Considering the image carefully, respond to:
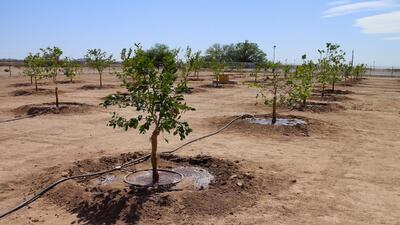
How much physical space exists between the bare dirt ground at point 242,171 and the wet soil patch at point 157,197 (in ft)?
0.05

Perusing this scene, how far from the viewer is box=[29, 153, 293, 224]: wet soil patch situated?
17.5ft

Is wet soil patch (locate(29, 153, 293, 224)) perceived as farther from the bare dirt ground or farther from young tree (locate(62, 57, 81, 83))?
young tree (locate(62, 57, 81, 83))

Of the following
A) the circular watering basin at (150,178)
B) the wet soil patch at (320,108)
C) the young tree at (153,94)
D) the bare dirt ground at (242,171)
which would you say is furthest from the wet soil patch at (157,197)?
the wet soil patch at (320,108)

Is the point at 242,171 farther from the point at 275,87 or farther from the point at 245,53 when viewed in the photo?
the point at 245,53

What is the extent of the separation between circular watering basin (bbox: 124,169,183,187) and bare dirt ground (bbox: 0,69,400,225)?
1.06 feet

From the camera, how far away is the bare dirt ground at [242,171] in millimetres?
5418

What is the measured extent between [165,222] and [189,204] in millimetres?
556

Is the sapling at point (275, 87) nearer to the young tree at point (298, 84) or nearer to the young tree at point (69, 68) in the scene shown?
the young tree at point (298, 84)

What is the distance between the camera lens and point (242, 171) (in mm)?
7180

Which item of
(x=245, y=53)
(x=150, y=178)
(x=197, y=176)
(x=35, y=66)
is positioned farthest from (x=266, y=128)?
(x=245, y=53)

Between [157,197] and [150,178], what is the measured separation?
100 centimetres

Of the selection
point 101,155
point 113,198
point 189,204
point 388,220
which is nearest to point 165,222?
point 189,204

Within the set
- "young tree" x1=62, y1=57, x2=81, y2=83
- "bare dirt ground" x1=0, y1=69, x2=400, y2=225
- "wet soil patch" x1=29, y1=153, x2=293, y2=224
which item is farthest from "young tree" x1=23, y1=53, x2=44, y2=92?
"wet soil patch" x1=29, y1=153, x2=293, y2=224

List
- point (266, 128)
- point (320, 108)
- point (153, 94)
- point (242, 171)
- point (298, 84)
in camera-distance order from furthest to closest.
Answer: point (320, 108)
point (298, 84)
point (266, 128)
point (242, 171)
point (153, 94)
